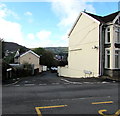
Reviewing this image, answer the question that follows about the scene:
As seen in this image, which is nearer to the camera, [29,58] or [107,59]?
[107,59]

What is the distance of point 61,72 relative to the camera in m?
28.4

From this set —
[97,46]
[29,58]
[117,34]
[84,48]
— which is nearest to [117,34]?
[117,34]

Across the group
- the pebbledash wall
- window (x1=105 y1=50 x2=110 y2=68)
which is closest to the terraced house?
window (x1=105 y1=50 x2=110 y2=68)

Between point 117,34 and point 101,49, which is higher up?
point 117,34

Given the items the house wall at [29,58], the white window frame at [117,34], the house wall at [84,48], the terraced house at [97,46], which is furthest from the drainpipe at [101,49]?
the house wall at [29,58]

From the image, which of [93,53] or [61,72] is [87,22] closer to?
[93,53]

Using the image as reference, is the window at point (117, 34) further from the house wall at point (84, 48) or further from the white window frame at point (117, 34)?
the house wall at point (84, 48)

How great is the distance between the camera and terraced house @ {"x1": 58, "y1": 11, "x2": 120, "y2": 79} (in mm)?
16203

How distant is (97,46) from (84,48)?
3.05 metres

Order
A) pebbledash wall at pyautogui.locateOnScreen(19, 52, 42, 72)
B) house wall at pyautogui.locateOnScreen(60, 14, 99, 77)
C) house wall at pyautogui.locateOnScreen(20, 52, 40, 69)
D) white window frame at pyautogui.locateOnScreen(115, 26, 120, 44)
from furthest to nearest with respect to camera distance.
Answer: house wall at pyautogui.locateOnScreen(20, 52, 40, 69) < pebbledash wall at pyautogui.locateOnScreen(19, 52, 42, 72) < house wall at pyautogui.locateOnScreen(60, 14, 99, 77) < white window frame at pyautogui.locateOnScreen(115, 26, 120, 44)

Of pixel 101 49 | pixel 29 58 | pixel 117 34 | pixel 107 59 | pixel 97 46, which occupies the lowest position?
pixel 107 59

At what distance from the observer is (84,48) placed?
19.8 meters

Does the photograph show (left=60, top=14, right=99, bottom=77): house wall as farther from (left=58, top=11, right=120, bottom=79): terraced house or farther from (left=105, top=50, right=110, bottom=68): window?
(left=105, top=50, right=110, bottom=68): window

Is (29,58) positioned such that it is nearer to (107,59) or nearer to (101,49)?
(101,49)
